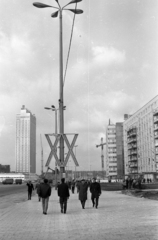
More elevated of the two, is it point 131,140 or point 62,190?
point 131,140

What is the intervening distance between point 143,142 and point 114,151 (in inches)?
1572

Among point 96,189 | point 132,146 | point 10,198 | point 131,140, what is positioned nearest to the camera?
point 96,189

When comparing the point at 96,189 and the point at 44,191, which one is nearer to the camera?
the point at 44,191

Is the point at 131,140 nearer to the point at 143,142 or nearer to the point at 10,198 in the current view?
the point at 143,142

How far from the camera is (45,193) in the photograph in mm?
14977

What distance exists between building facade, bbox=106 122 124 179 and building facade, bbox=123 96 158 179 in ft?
46.3

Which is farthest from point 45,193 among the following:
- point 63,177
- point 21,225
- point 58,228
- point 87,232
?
point 87,232

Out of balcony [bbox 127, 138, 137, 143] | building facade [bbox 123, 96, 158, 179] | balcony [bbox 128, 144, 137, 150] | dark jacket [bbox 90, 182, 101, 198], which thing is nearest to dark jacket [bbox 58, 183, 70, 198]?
dark jacket [bbox 90, 182, 101, 198]

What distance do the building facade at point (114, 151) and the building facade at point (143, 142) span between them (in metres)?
14.1

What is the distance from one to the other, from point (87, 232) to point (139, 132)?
364 feet

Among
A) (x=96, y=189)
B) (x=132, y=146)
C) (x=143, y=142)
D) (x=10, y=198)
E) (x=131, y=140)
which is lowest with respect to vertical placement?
(x=10, y=198)

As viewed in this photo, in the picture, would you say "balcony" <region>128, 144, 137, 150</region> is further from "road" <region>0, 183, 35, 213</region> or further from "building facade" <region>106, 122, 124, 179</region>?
"road" <region>0, 183, 35, 213</region>

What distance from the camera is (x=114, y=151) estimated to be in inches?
6068

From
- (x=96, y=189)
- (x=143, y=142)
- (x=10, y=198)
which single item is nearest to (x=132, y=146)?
(x=143, y=142)
